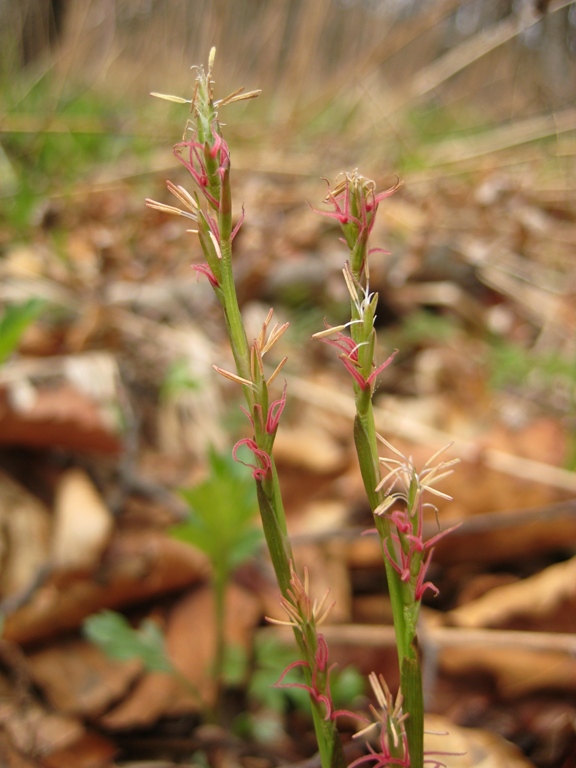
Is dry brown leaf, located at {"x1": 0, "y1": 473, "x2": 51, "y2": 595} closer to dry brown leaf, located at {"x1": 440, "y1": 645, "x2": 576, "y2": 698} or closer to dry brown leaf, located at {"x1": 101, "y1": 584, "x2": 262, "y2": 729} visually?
dry brown leaf, located at {"x1": 101, "y1": 584, "x2": 262, "y2": 729}

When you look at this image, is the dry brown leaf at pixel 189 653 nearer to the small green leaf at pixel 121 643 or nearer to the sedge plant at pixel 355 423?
the small green leaf at pixel 121 643

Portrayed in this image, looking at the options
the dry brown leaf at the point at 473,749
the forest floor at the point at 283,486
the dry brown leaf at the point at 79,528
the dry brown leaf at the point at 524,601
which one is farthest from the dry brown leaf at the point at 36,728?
the dry brown leaf at the point at 524,601

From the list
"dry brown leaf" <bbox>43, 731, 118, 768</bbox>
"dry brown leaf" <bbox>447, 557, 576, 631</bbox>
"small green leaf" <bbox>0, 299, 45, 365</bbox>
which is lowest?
"dry brown leaf" <bbox>43, 731, 118, 768</bbox>

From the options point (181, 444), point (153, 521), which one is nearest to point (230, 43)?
point (181, 444)

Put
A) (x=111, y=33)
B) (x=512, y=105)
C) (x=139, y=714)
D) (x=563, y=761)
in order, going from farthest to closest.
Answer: (x=512, y=105)
(x=111, y=33)
(x=139, y=714)
(x=563, y=761)

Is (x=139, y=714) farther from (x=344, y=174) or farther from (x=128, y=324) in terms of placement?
(x=128, y=324)

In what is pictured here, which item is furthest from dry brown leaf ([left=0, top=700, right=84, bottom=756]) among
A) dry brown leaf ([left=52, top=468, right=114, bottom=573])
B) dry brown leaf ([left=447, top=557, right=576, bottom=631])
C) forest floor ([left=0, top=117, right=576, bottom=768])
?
dry brown leaf ([left=447, top=557, right=576, bottom=631])

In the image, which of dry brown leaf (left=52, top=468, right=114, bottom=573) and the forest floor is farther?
dry brown leaf (left=52, top=468, right=114, bottom=573)
